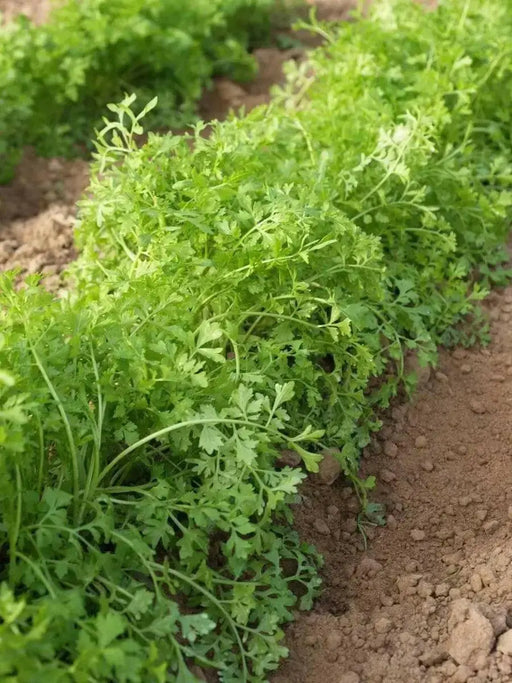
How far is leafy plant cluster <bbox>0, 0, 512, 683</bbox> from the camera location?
2.71 meters

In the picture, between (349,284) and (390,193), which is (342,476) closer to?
(349,284)

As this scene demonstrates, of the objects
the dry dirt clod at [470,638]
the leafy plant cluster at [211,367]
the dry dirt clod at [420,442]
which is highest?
the leafy plant cluster at [211,367]

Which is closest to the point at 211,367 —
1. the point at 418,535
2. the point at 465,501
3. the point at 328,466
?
the point at 328,466

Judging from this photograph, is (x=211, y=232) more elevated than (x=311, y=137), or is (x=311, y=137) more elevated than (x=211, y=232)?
(x=211, y=232)

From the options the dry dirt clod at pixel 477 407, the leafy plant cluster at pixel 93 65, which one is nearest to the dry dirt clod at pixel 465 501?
the dry dirt clod at pixel 477 407

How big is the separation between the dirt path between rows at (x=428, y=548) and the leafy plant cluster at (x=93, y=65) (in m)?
2.64

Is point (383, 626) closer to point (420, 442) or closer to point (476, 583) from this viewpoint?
point (476, 583)

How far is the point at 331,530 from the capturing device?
137 inches

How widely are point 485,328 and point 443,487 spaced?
94 cm

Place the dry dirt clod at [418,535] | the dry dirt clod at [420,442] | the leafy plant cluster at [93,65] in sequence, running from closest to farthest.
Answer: the dry dirt clod at [418,535] → the dry dirt clod at [420,442] → the leafy plant cluster at [93,65]

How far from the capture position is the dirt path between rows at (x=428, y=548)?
2.98 m


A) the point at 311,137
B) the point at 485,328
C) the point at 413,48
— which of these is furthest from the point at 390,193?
the point at 413,48

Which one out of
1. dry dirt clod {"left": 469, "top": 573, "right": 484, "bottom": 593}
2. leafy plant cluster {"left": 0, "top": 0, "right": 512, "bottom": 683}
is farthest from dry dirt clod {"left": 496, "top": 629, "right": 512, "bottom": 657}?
leafy plant cluster {"left": 0, "top": 0, "right": 512, "bottom": 683}

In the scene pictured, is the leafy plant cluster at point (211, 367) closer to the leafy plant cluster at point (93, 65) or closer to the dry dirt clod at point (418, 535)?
the dry dirt clod at point (418, 535)
